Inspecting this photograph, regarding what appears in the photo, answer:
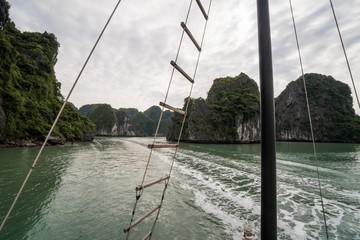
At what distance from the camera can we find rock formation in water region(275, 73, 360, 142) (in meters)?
70.4

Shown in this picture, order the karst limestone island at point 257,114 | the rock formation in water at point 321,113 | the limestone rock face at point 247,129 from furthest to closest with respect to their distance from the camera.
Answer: the rock formation in water at point 321,113
the karst limestone island at point 257,114
the limestone rock face at point 247,129

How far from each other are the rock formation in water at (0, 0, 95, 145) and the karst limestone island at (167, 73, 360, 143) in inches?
1343

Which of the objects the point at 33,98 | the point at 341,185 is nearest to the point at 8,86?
the point at 33,98

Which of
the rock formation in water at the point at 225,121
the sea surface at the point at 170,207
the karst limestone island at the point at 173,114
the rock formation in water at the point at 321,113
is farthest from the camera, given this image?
the rock formation in water at the point at 321,113

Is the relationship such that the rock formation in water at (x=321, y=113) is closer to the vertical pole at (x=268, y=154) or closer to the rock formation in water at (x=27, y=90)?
the rock formation in water at (x=27, y=90)

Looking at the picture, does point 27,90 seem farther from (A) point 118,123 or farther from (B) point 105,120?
(A) point 118,123

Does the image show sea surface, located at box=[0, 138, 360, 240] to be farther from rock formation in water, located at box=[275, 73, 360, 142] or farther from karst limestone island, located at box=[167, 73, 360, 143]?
rock formation in water, located at box=[275, 73, 360, 142]

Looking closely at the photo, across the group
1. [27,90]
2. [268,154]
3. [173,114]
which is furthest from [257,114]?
[27,90]

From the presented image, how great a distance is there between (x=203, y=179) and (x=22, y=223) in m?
7.76

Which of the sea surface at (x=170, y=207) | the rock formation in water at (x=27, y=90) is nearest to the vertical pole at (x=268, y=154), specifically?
the sea surface at (x=170, y=207)

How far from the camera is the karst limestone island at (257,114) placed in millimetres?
51531

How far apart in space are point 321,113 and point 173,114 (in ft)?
247

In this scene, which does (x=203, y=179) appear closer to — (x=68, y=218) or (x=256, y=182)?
(x=256, y=182)

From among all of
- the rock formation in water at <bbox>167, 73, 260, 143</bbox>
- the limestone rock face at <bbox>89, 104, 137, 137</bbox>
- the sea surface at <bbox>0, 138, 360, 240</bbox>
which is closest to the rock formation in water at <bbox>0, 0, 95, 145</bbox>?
the sea surface at <bbox>0, 138, 360, 240</bbox>
